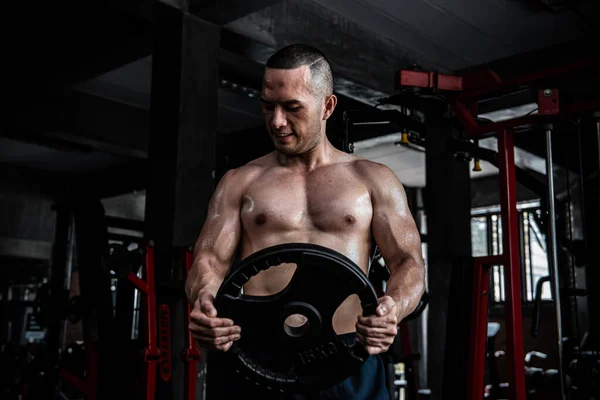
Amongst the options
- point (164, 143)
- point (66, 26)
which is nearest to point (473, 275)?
point (164, 143)

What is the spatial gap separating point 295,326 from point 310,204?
0.52m

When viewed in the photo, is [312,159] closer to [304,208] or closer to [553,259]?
[304,208]

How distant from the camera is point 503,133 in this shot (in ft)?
10.9

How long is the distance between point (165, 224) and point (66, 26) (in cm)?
236

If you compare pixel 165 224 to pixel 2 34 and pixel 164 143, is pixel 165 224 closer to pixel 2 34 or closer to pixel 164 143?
pixel 164 143

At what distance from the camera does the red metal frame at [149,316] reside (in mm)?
3928

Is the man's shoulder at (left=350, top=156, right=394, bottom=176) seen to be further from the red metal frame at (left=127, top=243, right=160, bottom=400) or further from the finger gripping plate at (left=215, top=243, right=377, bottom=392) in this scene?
the red metal frame at (left=127, top=243, right=160, bottom=400)

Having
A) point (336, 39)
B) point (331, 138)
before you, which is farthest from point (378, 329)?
point (336, 39)

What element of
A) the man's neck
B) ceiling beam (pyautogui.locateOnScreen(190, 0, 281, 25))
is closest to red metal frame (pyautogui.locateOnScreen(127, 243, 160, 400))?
→ ceiling beam (pyautogui.locateOnScreen(190, 0, 281, 25))

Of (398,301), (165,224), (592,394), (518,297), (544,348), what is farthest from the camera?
(544,348)

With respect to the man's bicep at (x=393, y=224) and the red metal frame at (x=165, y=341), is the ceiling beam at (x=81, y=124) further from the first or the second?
the man's bicep at (x=393, y=224)

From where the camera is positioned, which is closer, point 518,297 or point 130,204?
point 518,297

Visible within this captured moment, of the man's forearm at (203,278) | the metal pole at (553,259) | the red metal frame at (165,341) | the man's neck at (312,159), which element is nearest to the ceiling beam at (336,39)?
the metal pole at (553,259)

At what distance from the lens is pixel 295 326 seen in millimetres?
1668
